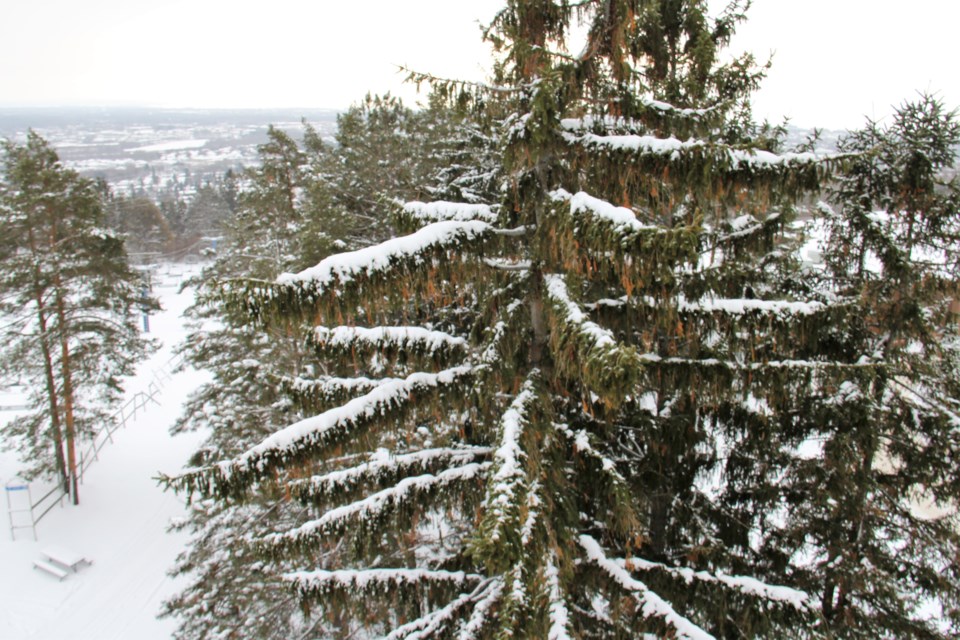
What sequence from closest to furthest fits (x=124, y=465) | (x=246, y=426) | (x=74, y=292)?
(x=246, y=426)
(x=74, y=292)
(x=124, y=465)

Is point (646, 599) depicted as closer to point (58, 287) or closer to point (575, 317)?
point (575, 317)

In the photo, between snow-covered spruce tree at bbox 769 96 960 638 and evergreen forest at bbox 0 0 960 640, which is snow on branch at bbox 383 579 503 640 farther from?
snow-covered spruce tree at bbox 769 96 960 638

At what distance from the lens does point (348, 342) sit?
13.6 feet

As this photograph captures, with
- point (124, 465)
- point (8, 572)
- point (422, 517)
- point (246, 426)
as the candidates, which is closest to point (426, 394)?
point (422, 517)

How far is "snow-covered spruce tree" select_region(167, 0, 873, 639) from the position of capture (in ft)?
10.9

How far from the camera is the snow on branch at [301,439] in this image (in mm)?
3650

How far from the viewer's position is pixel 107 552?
1766 centimetres

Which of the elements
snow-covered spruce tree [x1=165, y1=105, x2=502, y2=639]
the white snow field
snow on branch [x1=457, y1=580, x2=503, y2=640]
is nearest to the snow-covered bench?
the white snow field

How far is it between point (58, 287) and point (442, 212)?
17.1 metres

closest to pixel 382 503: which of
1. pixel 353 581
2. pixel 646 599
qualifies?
pixel 353 581

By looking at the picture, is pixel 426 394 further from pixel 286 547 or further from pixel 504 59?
pixel 504 59

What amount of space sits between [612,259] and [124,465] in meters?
24.8

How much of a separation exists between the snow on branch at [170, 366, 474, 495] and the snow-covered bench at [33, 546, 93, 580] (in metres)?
17.5

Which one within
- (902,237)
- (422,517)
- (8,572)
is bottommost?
(8,572)
